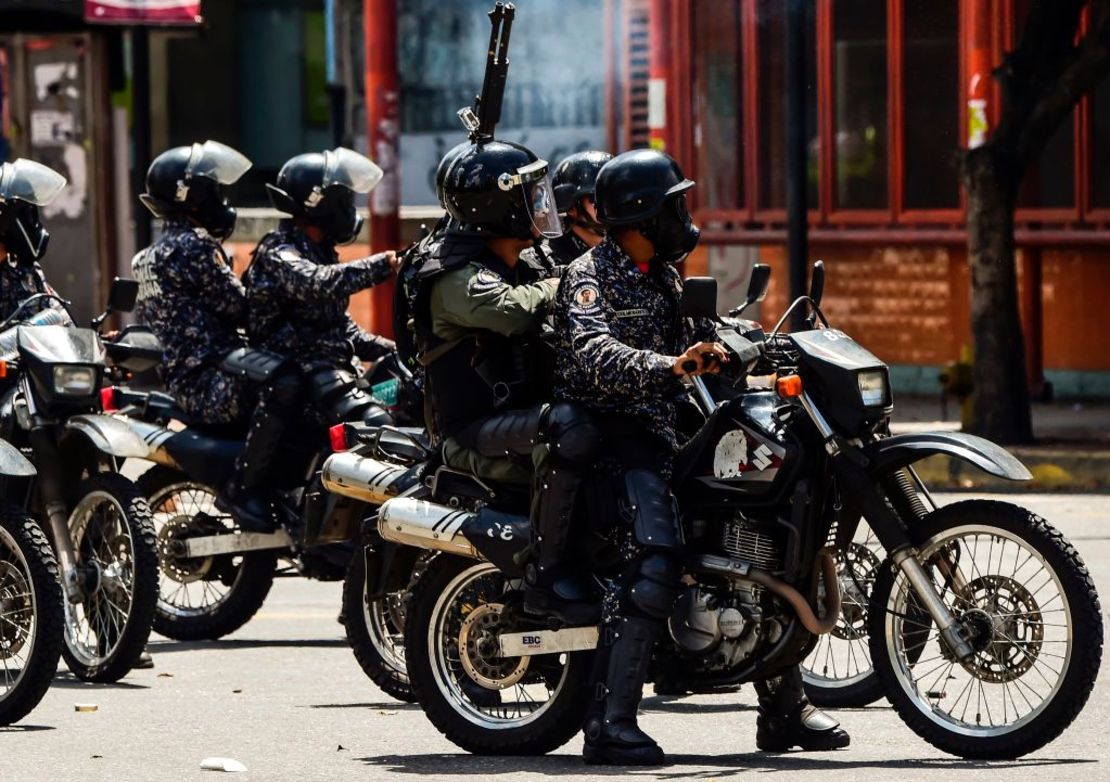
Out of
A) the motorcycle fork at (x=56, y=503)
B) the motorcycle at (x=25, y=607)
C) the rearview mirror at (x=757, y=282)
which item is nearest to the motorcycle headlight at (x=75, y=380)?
the motorcycle fork at (x=56, y=503)

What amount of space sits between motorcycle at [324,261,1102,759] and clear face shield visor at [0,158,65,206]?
2.75 metres

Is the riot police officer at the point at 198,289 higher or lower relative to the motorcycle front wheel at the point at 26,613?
higher

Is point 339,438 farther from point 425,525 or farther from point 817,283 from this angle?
point 817,283

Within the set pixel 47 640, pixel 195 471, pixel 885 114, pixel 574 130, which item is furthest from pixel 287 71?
A: pixel 47 640

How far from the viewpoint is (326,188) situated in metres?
9.74

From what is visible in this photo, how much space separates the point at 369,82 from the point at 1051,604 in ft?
43.6

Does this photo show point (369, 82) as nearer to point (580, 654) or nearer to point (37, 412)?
point (37, 412)

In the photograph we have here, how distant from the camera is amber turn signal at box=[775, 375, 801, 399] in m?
6.59

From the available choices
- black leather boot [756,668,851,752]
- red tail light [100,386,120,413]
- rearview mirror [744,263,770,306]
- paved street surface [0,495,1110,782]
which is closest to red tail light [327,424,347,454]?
paved street surface [0,495,1110,782]

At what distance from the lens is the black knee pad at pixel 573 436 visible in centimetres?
671

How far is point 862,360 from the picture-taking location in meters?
6.69

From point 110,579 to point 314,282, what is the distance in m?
1.46

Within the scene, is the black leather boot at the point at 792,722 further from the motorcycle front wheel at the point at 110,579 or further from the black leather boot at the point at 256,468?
the black leather boot at the point at 256,468

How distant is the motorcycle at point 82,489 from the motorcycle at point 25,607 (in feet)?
2.64
